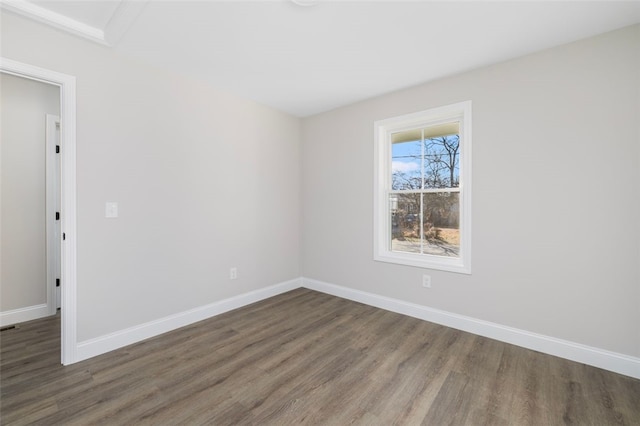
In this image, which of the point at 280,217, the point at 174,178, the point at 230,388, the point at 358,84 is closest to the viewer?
the point at 230,388

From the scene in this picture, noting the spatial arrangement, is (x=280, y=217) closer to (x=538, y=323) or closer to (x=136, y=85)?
(x=136, y=85)

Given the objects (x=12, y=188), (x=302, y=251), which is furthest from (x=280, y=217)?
(x=12, y=188)

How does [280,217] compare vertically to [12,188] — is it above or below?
below

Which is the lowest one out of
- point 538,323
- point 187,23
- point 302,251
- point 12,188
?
point 538,323

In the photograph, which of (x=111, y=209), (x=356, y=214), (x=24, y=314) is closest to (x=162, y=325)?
(x=111, y=209)

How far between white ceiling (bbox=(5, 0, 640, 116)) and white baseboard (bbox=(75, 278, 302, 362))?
8.08 ft

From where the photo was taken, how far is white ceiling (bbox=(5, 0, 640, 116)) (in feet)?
6.03

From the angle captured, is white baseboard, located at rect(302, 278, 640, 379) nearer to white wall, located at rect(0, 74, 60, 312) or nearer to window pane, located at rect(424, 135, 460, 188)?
window pane, located at rect(424, 135, 460, 188)

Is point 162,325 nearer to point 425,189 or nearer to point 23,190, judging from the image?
point 23,190

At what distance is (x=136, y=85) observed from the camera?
248 centimetres

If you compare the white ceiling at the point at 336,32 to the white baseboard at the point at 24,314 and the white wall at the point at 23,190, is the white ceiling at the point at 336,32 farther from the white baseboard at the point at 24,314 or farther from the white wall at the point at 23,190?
the white baseboard at the point at 24,314

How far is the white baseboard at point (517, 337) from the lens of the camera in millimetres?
2020

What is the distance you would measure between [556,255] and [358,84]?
245 cm

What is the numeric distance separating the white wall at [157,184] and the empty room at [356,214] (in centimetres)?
2
